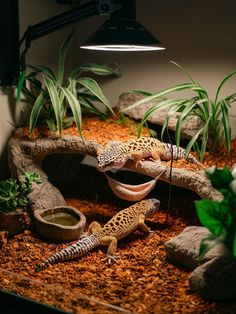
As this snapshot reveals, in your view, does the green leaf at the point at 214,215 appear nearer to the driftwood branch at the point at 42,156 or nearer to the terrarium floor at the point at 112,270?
the terrarium floor at the point at 112,270

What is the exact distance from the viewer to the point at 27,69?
311 cm

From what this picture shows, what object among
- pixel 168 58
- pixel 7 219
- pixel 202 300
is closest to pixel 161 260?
pixel 202 300

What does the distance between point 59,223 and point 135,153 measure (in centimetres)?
56

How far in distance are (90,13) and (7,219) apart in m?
1.15

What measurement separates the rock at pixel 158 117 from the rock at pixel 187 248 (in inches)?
30.3

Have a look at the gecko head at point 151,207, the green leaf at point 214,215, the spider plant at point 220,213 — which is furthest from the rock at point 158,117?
the green leaf at point 214,215

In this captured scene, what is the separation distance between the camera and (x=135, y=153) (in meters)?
2.54

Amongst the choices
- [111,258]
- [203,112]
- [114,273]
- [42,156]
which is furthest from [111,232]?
[203,112]

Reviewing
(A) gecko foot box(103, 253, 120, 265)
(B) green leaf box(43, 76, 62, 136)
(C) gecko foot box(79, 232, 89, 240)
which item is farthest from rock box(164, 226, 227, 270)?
(B) green leaf box(43, 76, 62, 136)

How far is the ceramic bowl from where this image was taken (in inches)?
97.1

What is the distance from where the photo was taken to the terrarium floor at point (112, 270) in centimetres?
168

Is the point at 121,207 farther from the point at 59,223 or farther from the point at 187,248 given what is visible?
the point at 187,248

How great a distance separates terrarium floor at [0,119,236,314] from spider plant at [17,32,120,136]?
0.15m

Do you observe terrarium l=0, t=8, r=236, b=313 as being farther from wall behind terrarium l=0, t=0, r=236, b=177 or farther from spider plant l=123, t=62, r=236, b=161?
wall behind terrarium l=0, t=0, r=236, b=177
